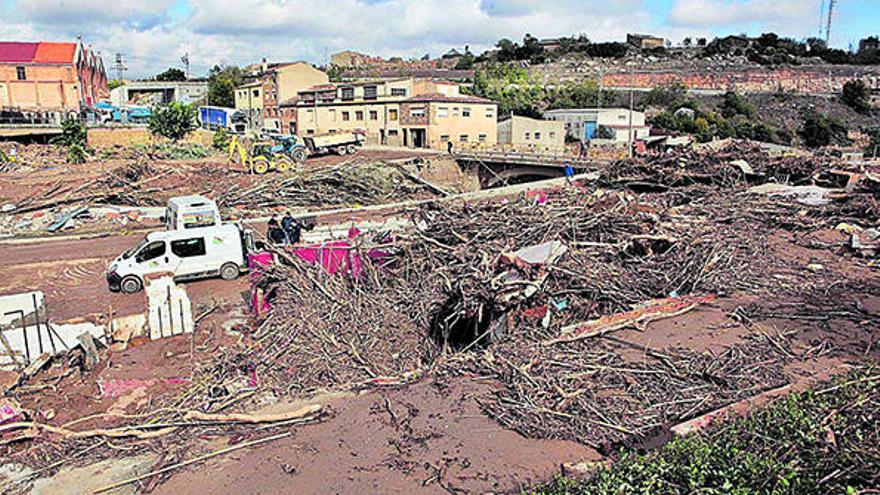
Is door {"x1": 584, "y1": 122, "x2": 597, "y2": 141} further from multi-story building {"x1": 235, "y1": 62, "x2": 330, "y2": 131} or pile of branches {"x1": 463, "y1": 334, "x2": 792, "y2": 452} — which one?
pile of branches {"x1": 463, "y1": 334, "x2": 792, "y2": 452}

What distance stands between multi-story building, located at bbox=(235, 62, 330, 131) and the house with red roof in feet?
45.4

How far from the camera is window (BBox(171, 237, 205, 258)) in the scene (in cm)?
1443

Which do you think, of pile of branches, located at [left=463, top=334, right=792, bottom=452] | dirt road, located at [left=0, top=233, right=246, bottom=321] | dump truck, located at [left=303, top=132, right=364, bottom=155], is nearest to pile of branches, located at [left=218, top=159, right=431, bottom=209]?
dirt road, located at [left=0, top=233, right=246, bottom=321]

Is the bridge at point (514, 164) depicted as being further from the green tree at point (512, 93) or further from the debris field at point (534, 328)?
the green tree at point (512, 93)

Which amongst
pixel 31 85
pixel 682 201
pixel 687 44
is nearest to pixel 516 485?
pixel 682 201

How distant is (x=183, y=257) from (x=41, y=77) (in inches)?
1898

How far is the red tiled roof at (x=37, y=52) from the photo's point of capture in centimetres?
5125

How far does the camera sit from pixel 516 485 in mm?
5527

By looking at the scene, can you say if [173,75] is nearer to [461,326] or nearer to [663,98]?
[663,98]

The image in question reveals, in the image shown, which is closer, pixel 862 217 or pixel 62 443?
pixel 62 443

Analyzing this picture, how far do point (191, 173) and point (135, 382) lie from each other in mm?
23342

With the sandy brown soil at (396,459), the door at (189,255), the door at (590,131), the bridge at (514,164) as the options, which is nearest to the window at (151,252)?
the door at (189,255)

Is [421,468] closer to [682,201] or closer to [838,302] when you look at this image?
[838,302]

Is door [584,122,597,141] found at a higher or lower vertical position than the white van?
higher
